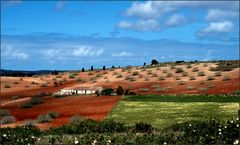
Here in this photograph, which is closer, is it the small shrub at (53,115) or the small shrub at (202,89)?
the small shrub at (53,115)

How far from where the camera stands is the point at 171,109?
3177 centimetres

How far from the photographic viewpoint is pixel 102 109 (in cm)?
3538

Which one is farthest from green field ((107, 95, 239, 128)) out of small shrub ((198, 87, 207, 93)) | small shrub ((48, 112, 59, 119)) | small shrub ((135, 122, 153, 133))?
small shrub ((198, 87, 207, 93))

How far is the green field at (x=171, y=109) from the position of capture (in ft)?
89.8

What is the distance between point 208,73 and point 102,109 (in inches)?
1451

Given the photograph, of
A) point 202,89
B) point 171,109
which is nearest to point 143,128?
point 171,109

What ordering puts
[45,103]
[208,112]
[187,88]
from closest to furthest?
[208,112] < [45,103] < [187,88]

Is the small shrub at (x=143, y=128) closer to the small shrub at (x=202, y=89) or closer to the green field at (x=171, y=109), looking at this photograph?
the green field at (x=171, y=109)

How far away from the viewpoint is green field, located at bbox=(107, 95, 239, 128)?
89.8 ft

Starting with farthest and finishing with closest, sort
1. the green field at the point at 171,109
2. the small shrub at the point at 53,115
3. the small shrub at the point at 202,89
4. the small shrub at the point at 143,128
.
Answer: the small shrub at the point at 202,89 → the small shrub at the point at 53,115 → the green field at the point at 171,109 → the small shrub at the point at 143,128

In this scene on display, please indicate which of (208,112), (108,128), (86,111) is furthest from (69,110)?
(108,128)

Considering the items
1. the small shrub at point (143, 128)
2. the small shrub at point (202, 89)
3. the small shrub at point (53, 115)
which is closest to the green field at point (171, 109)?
the small shrub at point (53, 115)

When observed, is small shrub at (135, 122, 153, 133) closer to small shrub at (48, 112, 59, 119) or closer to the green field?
the green field

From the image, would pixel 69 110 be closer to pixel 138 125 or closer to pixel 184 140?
pixel 138 125
